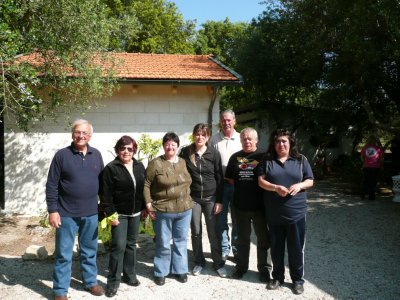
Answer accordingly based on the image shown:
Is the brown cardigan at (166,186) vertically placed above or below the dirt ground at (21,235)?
above

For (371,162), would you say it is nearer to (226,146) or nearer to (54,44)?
(226,146)

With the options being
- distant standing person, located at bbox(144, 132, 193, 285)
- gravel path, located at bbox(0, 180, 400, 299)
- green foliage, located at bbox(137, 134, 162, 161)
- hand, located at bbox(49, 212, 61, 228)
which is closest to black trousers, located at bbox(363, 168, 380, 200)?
gravel path, located at bbox(0, 180, 400, 299)

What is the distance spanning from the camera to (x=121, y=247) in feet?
13.2

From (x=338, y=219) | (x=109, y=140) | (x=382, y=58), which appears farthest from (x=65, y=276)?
(x=382, y=58)

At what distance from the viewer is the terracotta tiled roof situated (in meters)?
7.99

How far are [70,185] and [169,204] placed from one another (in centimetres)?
Result: 110

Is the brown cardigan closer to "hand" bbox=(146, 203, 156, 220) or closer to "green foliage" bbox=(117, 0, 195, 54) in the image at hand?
"hand" bbox=(146, 203, 156, 220)

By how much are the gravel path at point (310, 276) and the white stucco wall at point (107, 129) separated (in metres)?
3.30

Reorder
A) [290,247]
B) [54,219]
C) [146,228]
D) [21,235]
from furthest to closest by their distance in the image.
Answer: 1. [21,235]
2. [146,228]
3. [290,247]
4. [54,219]

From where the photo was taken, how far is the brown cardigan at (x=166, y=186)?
4125mm

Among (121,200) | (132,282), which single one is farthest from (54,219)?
(132,282)

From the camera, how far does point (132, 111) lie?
27.8 ft

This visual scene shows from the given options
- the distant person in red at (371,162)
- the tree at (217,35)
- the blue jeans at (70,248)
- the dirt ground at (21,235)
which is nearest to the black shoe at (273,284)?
the blue jeans at (70,248)

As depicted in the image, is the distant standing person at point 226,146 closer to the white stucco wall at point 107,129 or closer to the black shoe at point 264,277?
the black shoe at point 264,277
